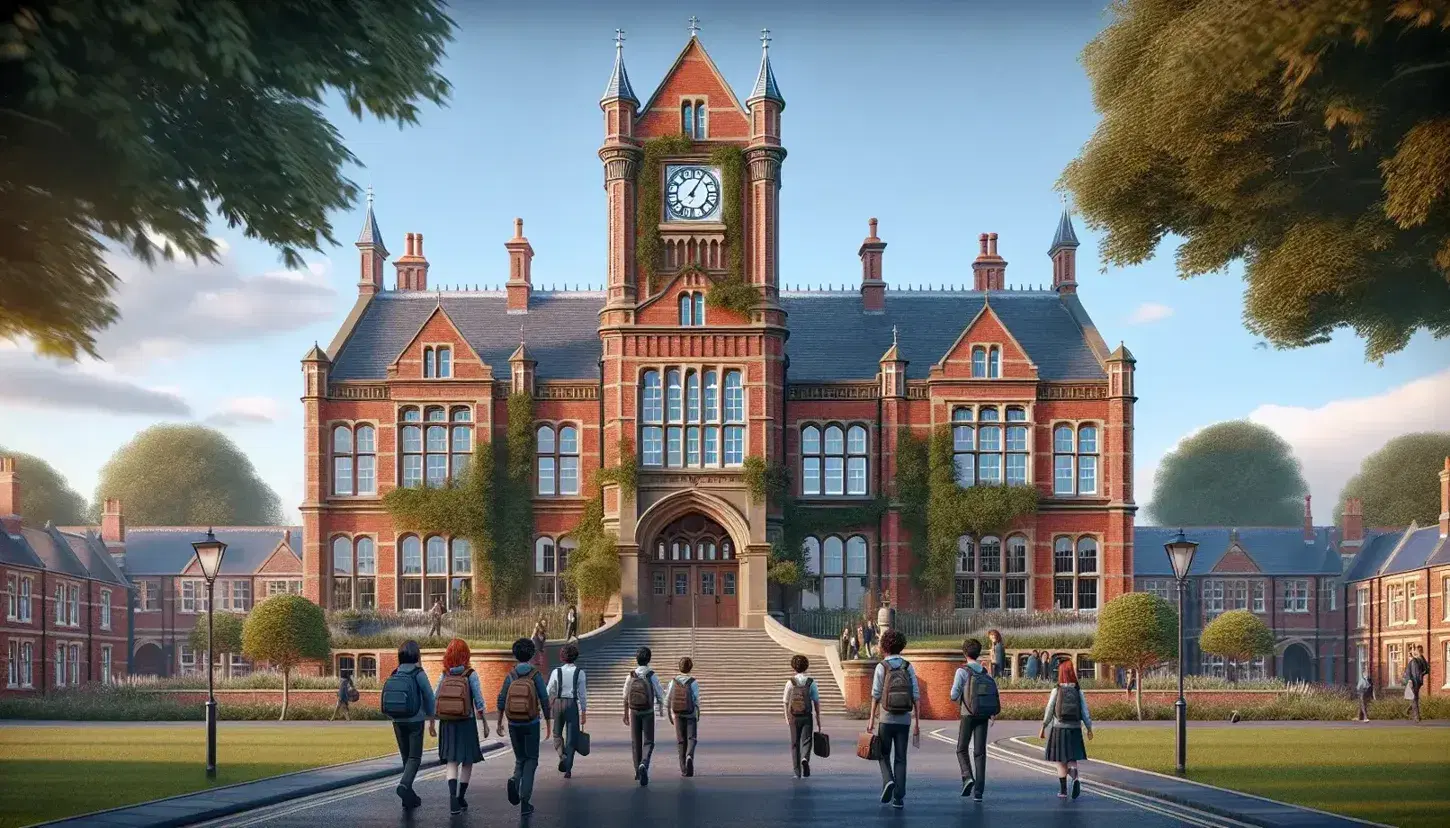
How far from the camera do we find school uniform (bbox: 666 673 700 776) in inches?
835

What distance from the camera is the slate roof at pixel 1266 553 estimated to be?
79188 millimetres

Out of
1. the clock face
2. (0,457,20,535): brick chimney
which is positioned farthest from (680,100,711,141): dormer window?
(0,457,20,535): brick chimney

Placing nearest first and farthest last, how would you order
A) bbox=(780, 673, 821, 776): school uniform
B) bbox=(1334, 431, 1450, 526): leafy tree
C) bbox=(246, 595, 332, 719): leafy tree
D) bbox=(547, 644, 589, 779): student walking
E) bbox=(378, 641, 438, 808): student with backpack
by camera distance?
1. bbox=(378, 641, 438, 808): student with backpack
2. bbox=(547, 644, 589, 779): student walking
3. bbox=(780, 673, 821, 776): school uniform
4. bbox=(246, 595, 332, 719): leafy tree
5. bbox=(1334, 431, 1450, 526): leafy tree

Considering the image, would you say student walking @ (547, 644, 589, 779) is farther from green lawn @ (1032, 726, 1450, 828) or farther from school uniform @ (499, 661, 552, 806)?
green lawn @ (1032, 726, 1450, 828)

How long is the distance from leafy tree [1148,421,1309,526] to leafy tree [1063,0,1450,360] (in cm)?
8625

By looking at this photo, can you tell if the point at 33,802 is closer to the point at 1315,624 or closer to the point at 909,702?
the point at 909,702

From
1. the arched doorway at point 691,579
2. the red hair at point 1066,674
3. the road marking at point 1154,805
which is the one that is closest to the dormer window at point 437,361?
the arched doorway at point 691,579

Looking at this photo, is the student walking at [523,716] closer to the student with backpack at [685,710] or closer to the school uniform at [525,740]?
the school uniform at [525,740]

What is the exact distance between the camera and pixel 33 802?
728 inches

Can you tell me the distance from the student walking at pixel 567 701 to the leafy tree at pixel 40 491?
48068 millimetres

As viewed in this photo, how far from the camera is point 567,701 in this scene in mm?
20188

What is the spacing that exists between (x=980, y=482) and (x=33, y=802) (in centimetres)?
3875

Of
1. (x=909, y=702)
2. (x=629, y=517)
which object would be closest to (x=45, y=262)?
(x=909, y=702)

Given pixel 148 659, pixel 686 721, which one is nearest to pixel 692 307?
pixel 686 721
